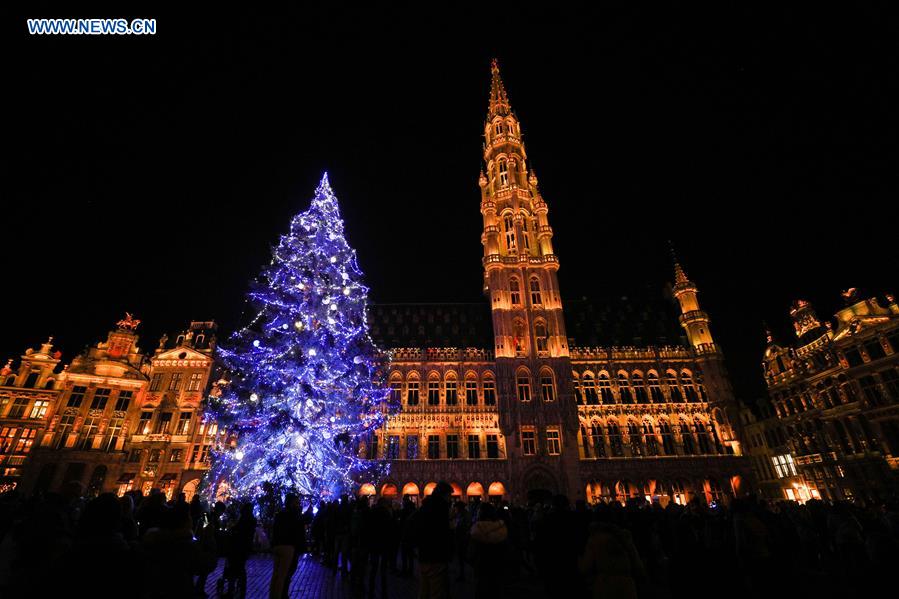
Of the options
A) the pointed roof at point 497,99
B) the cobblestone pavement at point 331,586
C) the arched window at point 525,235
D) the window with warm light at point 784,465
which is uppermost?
the pointed roof at point 497,99

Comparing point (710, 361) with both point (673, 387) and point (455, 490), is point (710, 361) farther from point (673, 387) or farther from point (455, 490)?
point (455, 490)

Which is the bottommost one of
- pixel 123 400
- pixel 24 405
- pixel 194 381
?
pixel 24 405

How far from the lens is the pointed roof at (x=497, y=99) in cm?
5357

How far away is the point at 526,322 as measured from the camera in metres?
38.1

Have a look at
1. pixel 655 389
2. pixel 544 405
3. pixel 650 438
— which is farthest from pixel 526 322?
pixel 650 438

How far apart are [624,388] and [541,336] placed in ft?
29.7

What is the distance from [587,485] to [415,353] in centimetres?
1838

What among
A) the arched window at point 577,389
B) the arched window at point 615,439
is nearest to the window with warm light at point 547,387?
the arched window at point 577,389

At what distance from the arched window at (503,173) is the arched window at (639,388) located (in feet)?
80.8

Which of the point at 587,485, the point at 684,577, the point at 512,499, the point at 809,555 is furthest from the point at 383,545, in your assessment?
the point at 587,485

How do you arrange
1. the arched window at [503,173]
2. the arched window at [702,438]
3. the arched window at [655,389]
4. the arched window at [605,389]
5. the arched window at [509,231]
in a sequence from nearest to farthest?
the arched window at [702,438], the arched window at [605,389], the arched window at [655,389], the arched window at [509,231], the arched window at [503,173]

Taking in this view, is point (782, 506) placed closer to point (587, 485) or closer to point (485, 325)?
point (587, 485)

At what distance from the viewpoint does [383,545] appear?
29.6 feet

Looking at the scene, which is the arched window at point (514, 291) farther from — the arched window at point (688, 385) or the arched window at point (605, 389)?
the arched window at point (688, 385)
